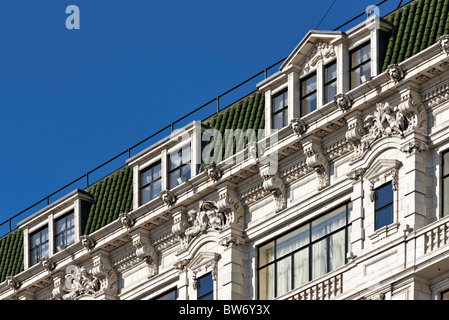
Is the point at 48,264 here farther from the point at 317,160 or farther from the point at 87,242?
the point at 317,160

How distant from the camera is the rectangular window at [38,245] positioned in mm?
79838

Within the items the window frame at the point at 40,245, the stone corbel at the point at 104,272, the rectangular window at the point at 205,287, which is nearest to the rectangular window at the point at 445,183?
the rectangular window at the point at 205,287

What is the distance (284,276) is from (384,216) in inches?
202

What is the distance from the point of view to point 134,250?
7456 centimetres

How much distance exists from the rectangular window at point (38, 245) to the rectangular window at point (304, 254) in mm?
13665

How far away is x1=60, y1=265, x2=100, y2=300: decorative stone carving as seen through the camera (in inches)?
2982

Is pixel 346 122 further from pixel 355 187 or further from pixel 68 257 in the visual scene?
pixel 68 257

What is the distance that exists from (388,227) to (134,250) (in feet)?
45.8

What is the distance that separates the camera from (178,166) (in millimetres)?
73750

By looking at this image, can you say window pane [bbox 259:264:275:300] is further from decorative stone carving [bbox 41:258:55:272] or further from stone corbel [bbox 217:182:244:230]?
decorative stone carving [bbox 41:258:55:272]

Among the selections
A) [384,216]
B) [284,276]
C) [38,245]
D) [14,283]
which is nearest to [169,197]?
[284,276]

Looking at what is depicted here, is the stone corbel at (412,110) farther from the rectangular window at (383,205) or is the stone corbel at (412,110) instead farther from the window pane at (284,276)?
the window pane at (284,276)
